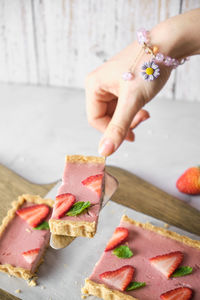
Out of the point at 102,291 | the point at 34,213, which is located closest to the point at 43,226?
the point at 34,213

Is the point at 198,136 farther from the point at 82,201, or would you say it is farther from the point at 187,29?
the point at 82,201

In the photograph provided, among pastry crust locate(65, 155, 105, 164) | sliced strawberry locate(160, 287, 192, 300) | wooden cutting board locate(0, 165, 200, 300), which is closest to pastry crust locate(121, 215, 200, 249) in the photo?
wooden cutting board locate(0, 165, 200, 300)

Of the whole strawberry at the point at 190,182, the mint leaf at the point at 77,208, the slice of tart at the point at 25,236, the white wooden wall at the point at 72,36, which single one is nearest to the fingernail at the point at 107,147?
the mint leaf at the point at 77,208

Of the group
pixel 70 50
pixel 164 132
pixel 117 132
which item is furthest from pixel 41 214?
pixel 70 50

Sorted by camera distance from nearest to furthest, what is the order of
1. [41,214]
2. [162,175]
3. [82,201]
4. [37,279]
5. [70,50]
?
[82,201] → [37,279] → [41,214] → [162,175] → [70,50]

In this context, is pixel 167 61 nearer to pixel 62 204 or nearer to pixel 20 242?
pixel 62 204

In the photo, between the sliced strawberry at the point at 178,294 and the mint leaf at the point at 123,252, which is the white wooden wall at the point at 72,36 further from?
the sliced strawberry at the point at 178,294
